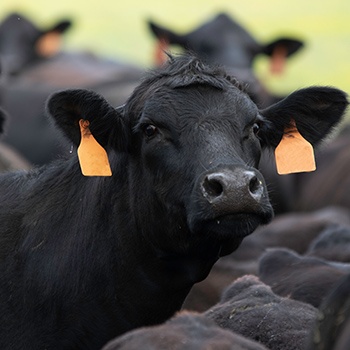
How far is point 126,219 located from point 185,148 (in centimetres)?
55

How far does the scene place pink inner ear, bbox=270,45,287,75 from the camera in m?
15.1

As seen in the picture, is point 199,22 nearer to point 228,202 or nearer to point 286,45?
point 286,45

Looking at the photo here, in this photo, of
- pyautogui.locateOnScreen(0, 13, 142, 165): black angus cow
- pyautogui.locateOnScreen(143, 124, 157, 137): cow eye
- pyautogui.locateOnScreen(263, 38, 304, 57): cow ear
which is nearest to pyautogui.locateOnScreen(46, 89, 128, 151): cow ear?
pyautogui.locateOnScreen(143, 124, 157, 137): cow eye

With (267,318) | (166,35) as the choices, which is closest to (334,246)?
(267,318)

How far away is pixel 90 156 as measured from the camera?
4.00 meters

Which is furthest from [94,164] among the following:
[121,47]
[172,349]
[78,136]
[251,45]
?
[121,47]

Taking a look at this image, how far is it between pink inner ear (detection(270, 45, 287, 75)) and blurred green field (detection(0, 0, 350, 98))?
31.2ft

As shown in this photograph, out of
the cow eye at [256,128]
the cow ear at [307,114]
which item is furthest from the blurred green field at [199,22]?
the cow eye at [256,128]

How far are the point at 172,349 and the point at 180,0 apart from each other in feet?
102

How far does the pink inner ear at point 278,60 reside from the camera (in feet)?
49.4

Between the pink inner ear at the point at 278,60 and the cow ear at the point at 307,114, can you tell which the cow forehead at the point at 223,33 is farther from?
the cow ear at the point at 307,114

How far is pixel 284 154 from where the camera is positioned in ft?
14.4

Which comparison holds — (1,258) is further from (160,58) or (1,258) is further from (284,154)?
(160,58)

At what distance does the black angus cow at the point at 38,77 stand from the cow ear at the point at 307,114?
676 centimetres
